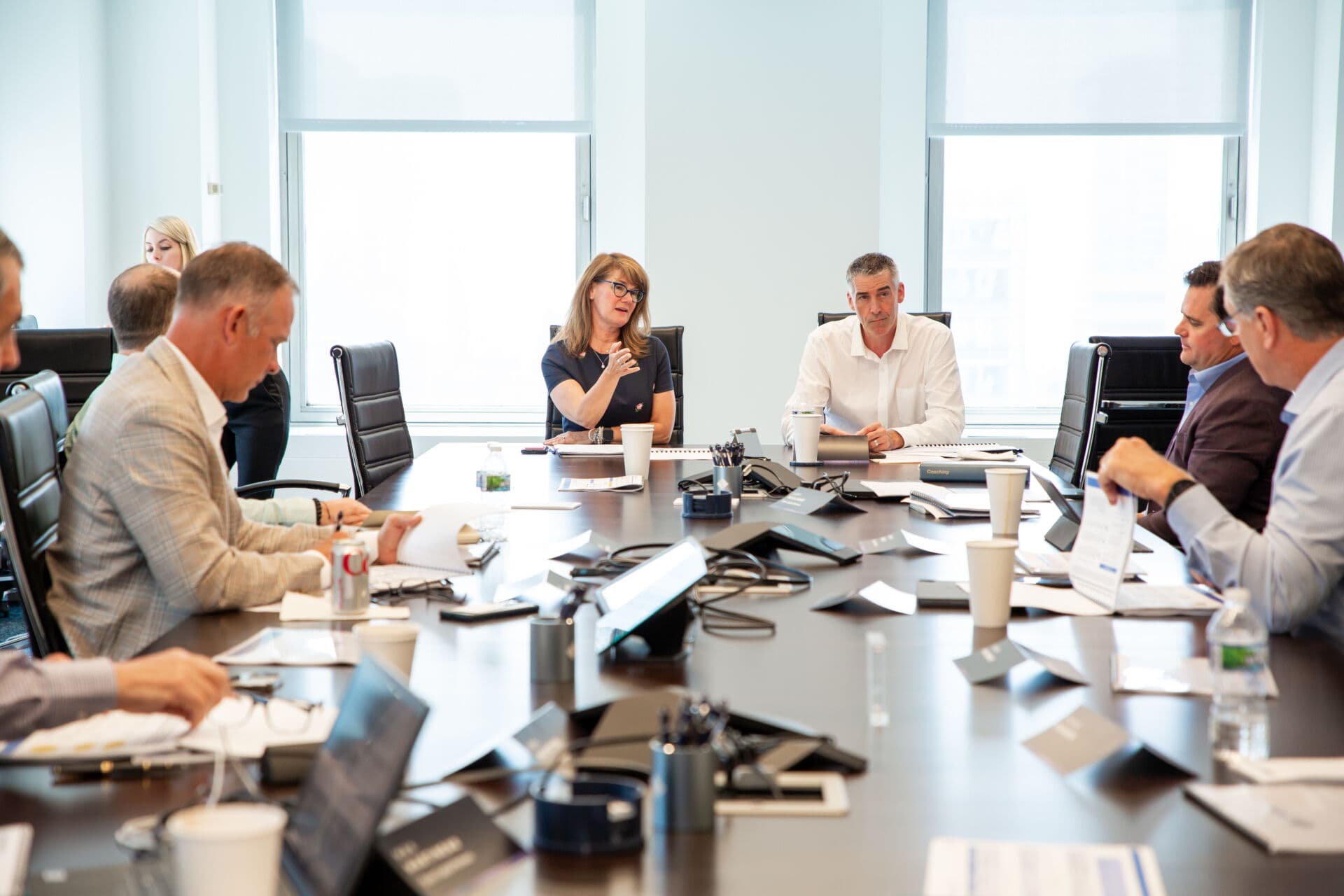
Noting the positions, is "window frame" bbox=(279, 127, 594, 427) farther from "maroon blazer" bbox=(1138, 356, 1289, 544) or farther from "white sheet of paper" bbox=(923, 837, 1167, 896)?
"white sheet of paper" bbox=(923, 837, 1167, 896)

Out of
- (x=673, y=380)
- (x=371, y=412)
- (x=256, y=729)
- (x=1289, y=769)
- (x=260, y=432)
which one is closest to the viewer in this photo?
(x=1289, y=769)

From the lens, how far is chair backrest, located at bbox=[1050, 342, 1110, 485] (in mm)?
4062

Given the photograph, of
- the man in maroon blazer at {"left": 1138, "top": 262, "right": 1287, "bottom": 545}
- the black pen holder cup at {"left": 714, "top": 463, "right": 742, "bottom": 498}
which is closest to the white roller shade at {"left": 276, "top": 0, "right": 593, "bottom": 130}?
the black pen holder cup at {"left": 714, "top": 463, "right": 742, "bottom": 498}

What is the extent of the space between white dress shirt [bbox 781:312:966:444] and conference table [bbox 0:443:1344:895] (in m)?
2.43

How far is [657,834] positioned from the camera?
1.02m

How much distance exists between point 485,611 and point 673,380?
3198 millimetres

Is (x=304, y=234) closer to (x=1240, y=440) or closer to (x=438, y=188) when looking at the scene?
(x=438, y=188)

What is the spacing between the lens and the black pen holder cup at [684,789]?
101 cm

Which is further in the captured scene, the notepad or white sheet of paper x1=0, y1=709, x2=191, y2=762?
the notepad

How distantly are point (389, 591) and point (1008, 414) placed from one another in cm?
516

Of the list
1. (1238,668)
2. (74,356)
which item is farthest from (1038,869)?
(74,356)

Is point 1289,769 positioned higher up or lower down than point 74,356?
lower down

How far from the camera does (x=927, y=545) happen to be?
7.70 ft

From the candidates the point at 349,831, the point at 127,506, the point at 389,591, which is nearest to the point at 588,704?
the point at 349,831
